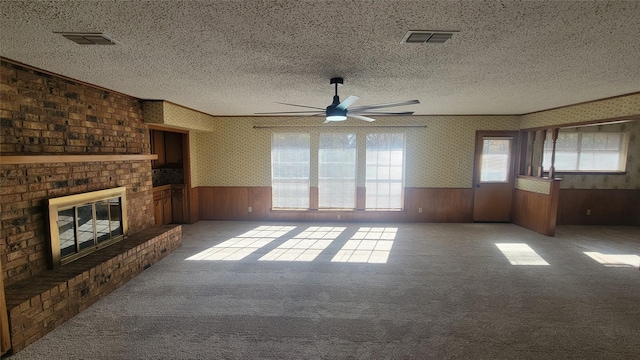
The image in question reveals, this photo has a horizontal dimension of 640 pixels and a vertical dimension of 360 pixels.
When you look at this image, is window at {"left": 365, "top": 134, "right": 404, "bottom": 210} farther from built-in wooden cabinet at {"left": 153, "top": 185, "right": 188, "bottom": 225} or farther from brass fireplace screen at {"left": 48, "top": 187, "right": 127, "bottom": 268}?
brass fireplace screen at {"left": 48, "top": 187, "right": 127, "bottom": 268}

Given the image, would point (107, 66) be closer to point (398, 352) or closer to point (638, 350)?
point (398, 352)

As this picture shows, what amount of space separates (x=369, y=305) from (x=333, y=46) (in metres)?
2.41

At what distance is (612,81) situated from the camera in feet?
10.1

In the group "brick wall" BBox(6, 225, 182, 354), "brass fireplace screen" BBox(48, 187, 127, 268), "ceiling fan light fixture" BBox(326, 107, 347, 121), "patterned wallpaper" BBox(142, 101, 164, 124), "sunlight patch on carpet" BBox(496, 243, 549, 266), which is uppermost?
"patterned wallpaper" BBox(142, 101, 164, 124)

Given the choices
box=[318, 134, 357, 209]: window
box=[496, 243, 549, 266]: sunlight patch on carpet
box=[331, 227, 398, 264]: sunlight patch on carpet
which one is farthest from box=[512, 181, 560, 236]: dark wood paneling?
box=[318, 134, 357, 209]: window

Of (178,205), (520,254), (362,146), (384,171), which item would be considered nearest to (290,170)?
(362,146)

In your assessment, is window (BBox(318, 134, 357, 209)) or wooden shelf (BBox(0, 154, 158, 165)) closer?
wooden shelf (BBox(0, 154, 158, 165))

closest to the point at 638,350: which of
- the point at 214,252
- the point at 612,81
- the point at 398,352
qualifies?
the point at 398,352

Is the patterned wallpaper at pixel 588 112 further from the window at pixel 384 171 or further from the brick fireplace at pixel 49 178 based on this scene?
the brick fireplace at pixel 49 178

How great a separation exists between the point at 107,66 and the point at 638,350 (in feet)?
16.9

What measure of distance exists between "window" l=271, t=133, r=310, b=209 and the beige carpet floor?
1.73 meters

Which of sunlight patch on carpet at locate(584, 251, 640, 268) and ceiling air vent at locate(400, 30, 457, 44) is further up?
ceiling air vent at locate(400, 30, 457, 44)

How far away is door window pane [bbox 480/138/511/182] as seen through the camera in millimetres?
6027

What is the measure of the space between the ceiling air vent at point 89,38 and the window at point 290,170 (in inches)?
163
